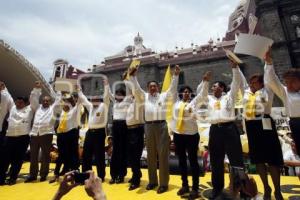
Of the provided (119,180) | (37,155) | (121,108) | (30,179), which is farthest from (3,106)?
(119,180)

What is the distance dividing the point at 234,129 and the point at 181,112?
0.94 meters

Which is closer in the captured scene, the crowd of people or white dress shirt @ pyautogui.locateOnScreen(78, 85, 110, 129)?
the crowd of people

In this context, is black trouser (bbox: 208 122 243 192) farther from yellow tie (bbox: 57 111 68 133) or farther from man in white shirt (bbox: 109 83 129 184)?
yellow tie (bbox: 57 111 68 133)

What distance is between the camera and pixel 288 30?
2100 centimetres

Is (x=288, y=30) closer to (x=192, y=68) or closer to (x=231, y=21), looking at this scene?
(x=192, y=68)

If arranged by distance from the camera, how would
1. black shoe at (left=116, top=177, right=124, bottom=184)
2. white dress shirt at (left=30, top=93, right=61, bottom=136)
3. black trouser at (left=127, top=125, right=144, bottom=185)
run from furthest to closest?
1. white dress shirt at (left=30, top=93, right=61, bottom=136)
2. black shoe at (left=116, top=177, right=124, bottom=184)
3. black trouser at (left=127, top=125, right=144, bottom=185)

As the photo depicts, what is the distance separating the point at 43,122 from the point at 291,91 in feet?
16.1

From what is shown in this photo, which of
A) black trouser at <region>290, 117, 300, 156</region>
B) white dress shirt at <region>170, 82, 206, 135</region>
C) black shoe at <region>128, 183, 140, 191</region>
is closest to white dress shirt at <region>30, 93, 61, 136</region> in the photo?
black shoe at <region>128, 183, 140, 191</region>

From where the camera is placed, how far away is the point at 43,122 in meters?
5.76

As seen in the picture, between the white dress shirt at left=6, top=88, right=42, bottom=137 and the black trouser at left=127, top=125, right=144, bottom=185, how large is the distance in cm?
241

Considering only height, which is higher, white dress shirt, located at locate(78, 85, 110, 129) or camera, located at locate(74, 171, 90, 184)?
white dress shirt, located at locate(78, 85, 110, 129)

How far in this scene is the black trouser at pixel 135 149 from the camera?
15.6ft

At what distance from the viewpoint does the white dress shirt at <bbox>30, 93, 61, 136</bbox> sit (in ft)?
18.8

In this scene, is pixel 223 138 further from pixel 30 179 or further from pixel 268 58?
pixel 30 179
